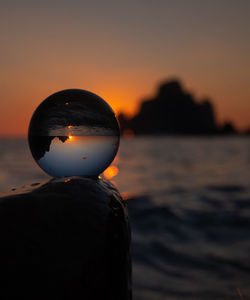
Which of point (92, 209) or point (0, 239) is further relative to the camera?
point (92, 209)

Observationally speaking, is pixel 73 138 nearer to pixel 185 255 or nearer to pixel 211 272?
pixel 211 272

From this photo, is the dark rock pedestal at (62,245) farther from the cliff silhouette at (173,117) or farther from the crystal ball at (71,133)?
the cliff silhouette at (173,117)

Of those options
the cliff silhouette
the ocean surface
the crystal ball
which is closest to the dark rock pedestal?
the crystal ball

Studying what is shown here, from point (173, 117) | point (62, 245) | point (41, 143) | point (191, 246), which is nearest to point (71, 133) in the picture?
point (41, 143)

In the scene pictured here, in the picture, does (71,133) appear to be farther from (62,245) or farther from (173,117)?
(173,117)

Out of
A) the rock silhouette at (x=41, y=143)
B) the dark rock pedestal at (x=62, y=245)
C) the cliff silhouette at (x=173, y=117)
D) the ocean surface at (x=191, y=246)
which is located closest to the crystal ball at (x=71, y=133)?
the rock silhouette at (x=41, y=143)

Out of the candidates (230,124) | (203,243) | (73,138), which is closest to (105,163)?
(73,138)
